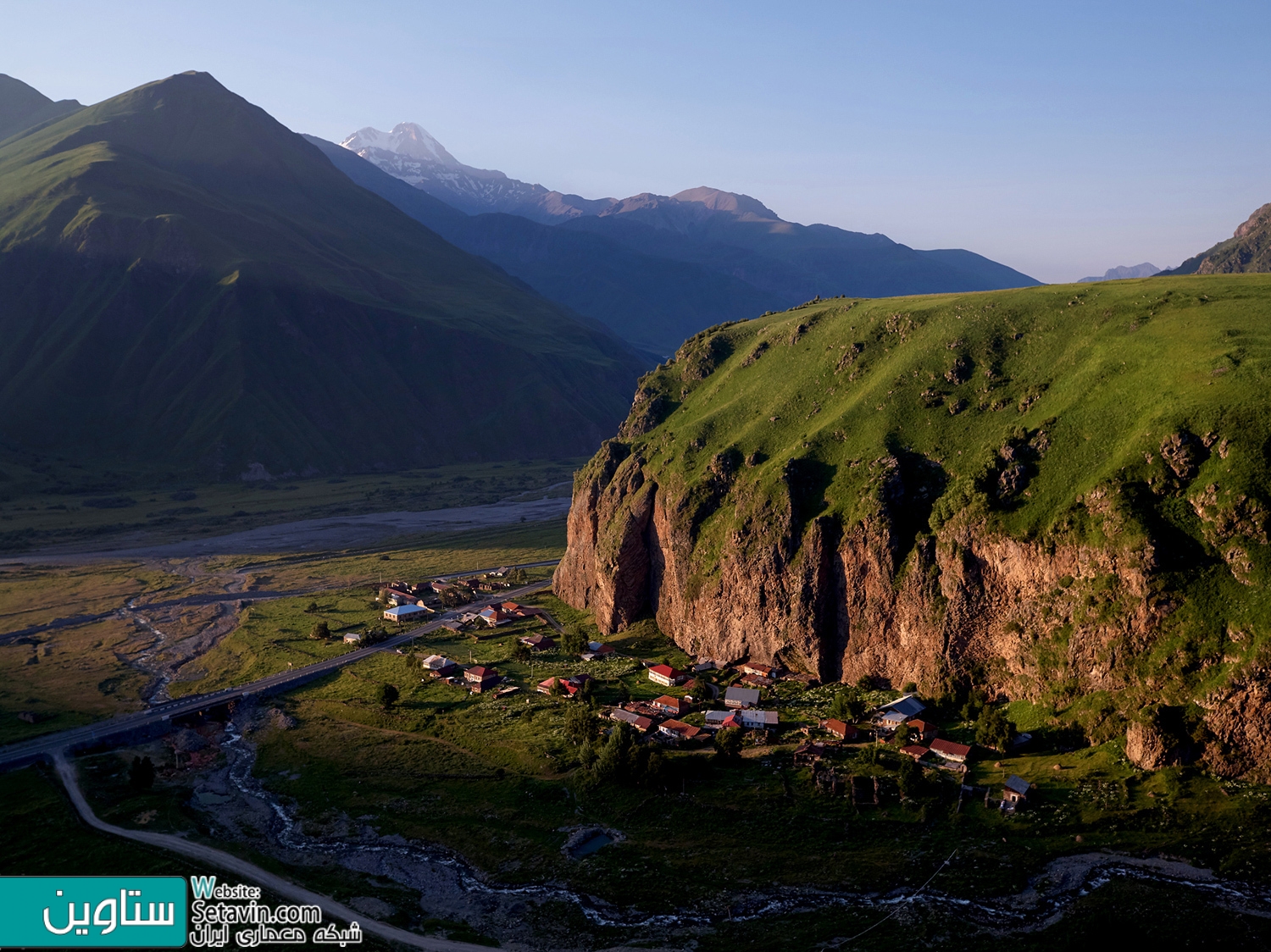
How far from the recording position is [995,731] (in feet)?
219

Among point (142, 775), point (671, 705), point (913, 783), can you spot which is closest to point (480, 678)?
point (671, 705)

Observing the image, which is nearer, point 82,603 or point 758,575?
point 758,575

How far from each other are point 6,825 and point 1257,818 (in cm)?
8499

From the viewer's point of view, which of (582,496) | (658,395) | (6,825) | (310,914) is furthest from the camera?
(658,395)

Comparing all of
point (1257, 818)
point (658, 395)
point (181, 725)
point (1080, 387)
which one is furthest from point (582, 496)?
point (1257, 818)

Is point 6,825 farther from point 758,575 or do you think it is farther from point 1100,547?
point 1100,547

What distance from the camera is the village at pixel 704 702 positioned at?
64938 mm

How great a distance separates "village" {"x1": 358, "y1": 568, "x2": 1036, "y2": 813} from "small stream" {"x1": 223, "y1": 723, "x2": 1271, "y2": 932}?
7.46 metres

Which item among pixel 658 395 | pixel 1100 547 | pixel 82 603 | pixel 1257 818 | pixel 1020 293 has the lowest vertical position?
pixel 82 603

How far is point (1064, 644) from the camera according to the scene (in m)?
68.1

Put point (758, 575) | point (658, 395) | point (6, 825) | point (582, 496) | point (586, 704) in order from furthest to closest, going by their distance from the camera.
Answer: point (658, 395), point (582, 496), point (758, 575), point (586, 704), point (6, 825)

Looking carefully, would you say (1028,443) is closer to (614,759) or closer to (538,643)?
(614,759)

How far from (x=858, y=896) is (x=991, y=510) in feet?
124

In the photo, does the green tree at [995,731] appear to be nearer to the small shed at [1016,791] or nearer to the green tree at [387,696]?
the small shed at [1016,791]
